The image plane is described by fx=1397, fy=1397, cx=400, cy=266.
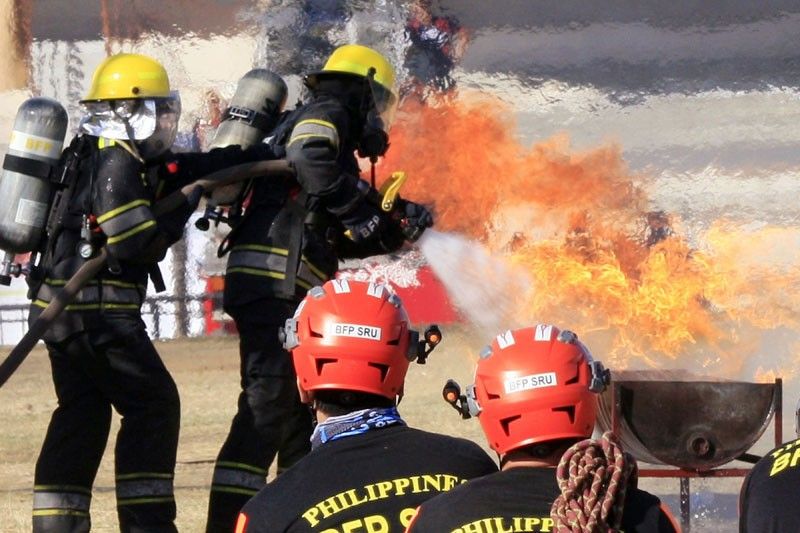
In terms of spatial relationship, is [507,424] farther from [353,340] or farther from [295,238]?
[295,238]

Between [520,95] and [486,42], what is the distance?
58 centimetres

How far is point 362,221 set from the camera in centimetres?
543

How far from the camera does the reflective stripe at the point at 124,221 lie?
197 inches

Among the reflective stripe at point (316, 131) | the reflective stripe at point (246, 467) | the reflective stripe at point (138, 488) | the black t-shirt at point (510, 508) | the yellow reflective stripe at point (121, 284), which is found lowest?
the black t-shirt at point (510, 508)

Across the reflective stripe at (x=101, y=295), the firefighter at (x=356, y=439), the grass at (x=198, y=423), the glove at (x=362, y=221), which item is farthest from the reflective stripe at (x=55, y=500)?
the firefighter at (x=356, y=439)

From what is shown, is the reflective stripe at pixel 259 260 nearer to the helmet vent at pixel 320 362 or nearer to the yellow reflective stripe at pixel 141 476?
the yellow reflective stripe at pixel 141 476

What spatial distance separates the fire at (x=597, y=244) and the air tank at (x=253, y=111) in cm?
317

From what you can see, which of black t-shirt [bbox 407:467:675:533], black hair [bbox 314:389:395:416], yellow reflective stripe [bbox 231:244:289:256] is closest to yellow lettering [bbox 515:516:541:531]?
black t-shirt [bbox 407:467:675:533]

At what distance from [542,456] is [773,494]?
1.51 feet

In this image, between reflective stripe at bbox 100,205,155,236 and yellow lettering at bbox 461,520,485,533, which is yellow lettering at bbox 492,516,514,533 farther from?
reflective stripe at bbox 100,205,155,236

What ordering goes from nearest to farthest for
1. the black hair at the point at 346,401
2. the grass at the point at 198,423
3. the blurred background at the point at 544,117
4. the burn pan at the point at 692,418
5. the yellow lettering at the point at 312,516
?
1. the yellow lettering at the point at 312,516
2. the black hair at the point at 346,401
3. the burn pan at the point at 692,418
4. the grass at the point at 198,423
5. the blurred background at the point at 544,117

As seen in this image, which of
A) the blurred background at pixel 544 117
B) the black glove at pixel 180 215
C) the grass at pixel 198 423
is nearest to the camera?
the black glove at pixel 180 215

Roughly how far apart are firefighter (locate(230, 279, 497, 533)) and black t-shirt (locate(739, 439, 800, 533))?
57cm

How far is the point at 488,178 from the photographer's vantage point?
1370 cm
